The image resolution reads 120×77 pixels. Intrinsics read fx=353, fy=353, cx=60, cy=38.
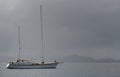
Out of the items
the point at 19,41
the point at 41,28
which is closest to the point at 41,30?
the point at 41,28

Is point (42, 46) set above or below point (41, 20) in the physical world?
below

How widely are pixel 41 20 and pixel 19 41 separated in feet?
74.9

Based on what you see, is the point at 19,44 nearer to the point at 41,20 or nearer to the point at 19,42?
the point at 19,42

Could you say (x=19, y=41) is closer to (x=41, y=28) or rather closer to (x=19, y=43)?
(x=19, y=43)

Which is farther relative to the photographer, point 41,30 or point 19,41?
point 19,41

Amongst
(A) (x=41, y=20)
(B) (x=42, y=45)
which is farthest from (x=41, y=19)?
(B) (x=42, y=45)

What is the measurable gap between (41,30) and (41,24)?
3191 mm

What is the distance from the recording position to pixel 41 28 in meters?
181

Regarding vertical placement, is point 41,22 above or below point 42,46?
above

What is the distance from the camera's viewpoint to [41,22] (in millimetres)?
181625

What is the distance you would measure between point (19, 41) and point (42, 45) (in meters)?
23.6

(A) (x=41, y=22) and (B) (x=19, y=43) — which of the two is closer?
(A) (x=41, y=22)

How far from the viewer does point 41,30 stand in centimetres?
18088

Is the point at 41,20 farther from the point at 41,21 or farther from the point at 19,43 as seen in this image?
the point at 19,43
